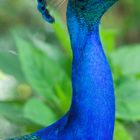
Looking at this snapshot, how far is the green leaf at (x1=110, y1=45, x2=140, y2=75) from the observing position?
2533mm

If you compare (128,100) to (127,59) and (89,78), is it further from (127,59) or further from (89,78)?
(89,78)

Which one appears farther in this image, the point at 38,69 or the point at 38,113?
the point at 38,69

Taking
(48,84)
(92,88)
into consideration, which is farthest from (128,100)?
(92,88)

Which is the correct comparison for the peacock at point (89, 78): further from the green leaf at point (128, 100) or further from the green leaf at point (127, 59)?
the green leaf at point (127, 59)

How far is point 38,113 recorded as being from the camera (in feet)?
7.30

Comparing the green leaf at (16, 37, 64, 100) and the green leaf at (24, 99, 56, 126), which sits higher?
the green leaf at (16, 37, 64, 100)

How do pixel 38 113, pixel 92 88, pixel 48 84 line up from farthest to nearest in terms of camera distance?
pixel 48 84 → pixel 38 113 → pixel 92 88

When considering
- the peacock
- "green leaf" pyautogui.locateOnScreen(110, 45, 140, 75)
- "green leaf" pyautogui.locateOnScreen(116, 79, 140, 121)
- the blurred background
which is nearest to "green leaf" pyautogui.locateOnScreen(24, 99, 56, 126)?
the blurred background

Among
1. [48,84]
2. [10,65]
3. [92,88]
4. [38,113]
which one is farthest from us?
[10,65]

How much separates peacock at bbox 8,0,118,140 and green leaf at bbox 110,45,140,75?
79 cm

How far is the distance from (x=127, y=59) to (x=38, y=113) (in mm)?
514

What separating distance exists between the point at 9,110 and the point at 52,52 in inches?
16.1

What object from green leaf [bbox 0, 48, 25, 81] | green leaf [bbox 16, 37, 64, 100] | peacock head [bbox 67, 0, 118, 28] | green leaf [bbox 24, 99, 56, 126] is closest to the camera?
peacock head [bbox 67, 0, 118, 28]

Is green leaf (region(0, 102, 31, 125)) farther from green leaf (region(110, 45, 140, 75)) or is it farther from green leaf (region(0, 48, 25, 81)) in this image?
green leaf (region(110, 45, 140, 75))
